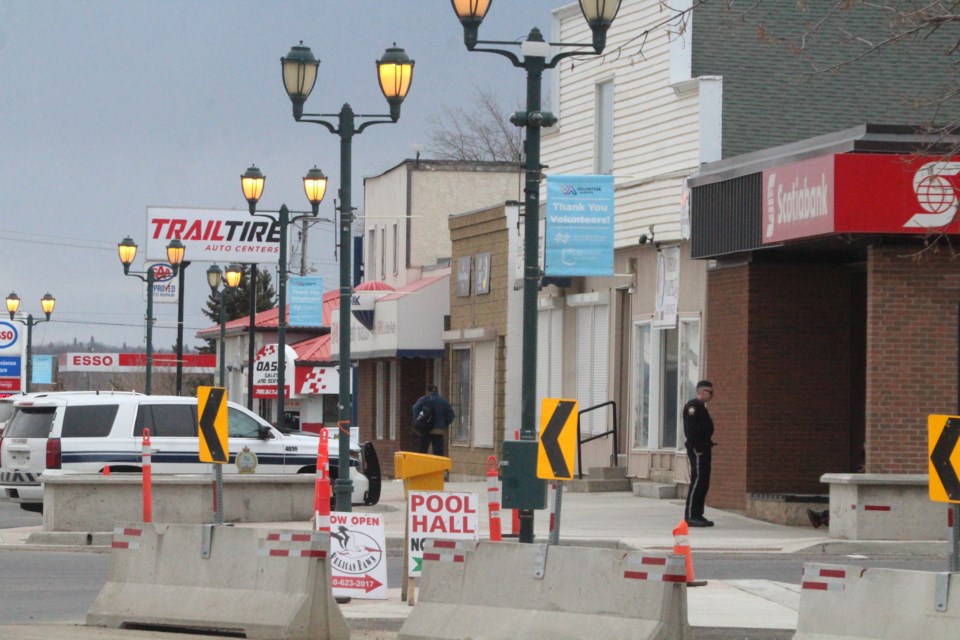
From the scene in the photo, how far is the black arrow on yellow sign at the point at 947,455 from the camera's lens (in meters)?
11.4

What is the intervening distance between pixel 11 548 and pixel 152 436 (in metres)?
4.38

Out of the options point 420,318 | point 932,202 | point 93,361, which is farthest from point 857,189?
point 93,361

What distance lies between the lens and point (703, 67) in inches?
1117

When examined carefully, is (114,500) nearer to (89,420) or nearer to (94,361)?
(89,420)

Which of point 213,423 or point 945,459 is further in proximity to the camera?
point 213,423

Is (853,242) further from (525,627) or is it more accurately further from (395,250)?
(395,250)

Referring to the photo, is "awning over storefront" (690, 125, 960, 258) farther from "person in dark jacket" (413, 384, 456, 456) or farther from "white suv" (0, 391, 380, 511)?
"person in dark jacket" (413, 384, 456, 456)

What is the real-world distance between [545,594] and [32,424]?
571 inches

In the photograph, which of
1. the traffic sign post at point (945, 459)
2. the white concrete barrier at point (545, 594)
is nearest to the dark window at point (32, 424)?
the white concrete barrier at point (545, 594)

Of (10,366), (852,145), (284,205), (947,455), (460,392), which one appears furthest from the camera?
(10,366)

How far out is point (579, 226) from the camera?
29.3 meters

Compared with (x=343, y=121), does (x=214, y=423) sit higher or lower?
lower

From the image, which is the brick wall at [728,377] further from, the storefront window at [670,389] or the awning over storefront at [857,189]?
the awning over storefront at [857,189]

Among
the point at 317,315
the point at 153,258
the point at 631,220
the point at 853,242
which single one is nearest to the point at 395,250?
the point at 317,315
